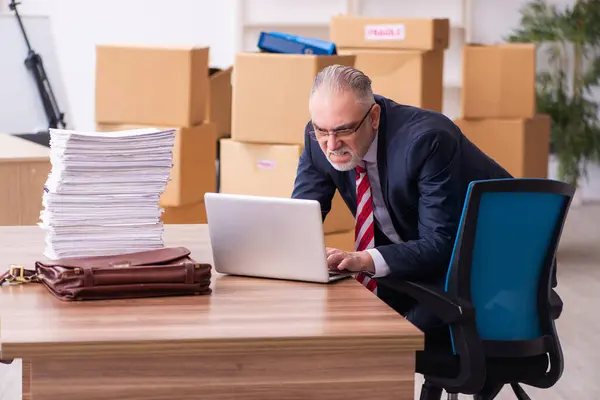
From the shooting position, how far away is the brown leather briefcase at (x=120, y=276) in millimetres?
1934

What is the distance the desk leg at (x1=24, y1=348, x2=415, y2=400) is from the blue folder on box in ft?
9.41

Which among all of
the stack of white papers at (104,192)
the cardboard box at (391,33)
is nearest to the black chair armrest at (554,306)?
the stack of white papers at (104,192)

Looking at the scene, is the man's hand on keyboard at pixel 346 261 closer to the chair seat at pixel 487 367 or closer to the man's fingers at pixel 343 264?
the man's fingers at pixel 343 264

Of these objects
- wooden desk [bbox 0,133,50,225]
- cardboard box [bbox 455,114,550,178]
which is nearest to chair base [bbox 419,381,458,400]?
wooden desk [bbox 0,133,50,225]

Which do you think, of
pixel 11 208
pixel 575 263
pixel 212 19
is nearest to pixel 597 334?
pixel 575 263

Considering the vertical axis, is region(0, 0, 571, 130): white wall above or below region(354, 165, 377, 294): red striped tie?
above

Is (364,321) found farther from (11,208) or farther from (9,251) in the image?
(11,208)

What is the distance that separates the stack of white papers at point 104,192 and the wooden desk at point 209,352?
11.2 inches

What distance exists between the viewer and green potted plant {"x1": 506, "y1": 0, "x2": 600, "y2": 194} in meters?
7.48

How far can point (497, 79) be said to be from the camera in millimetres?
5516

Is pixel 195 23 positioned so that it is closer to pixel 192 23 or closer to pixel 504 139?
pixel 192 23

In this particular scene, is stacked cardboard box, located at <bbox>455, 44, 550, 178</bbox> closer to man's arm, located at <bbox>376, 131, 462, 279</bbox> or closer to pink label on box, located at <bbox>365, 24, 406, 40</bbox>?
pink label on box, located at <bbox>365, 24, 406, 40</bbox>

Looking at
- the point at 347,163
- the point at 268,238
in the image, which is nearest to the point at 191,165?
the point at 347,163

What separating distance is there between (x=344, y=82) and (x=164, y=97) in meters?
2.09
